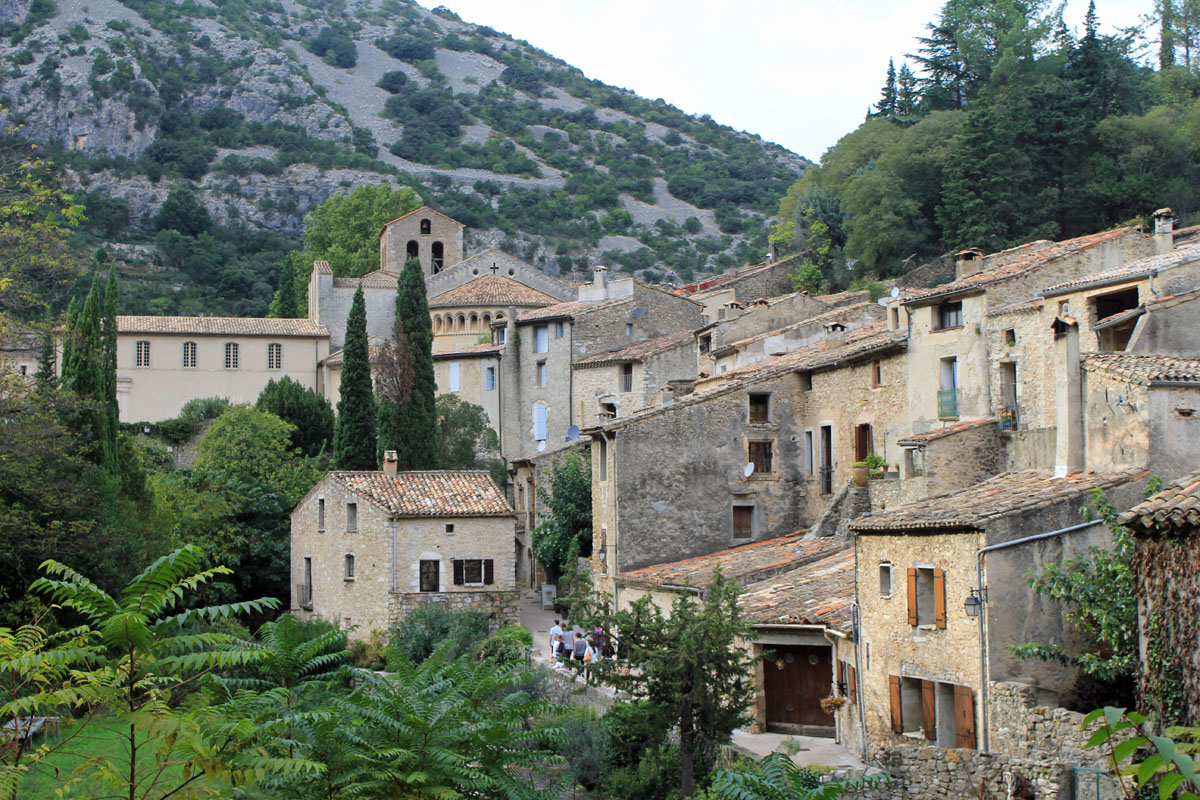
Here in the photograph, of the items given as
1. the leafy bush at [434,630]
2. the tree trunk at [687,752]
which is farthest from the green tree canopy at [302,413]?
the tree trunk at [687,752]

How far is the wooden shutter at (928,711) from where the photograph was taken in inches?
894

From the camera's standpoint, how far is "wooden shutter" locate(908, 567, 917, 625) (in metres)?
23.2

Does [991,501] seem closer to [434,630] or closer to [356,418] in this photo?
[434,630]

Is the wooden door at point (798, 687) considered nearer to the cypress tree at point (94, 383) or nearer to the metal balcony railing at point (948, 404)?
the metal balcony railing at point (948, 404)

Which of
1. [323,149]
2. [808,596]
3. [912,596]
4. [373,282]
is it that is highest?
[323,149]

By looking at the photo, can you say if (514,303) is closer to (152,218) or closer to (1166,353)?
(1166,353)

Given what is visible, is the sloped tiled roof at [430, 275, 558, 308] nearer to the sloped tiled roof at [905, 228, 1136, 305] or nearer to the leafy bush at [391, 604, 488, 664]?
the leafy bush at [391, 604, 488, 664]

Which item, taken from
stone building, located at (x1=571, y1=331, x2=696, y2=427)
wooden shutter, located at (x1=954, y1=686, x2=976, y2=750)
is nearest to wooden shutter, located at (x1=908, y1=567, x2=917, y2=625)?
wooden shutter, located at (x1=954, y1=686, x2=976, y2=750)

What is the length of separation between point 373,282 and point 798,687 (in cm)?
5337

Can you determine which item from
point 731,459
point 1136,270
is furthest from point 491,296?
point 1136,270

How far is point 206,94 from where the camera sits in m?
168

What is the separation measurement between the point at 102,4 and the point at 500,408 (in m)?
145

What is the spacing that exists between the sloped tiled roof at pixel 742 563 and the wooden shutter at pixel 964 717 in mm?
9556

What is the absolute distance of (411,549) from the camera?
4203 cm
